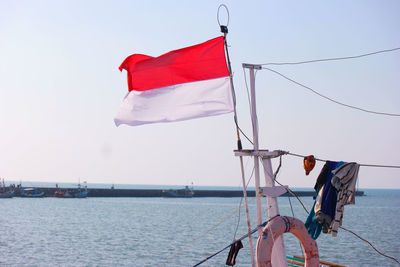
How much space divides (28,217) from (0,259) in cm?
4549

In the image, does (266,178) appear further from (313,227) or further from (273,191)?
(313,227)

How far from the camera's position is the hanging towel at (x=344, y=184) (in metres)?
9.88

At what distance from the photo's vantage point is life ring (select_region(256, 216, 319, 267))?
362 inches

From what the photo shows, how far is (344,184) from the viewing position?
9.93 meters

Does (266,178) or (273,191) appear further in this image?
(266,178)

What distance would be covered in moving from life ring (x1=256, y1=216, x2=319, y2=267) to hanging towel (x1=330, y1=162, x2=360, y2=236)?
636 millimetres

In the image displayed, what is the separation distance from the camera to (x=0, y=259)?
127ft

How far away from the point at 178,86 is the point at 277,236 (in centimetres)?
403

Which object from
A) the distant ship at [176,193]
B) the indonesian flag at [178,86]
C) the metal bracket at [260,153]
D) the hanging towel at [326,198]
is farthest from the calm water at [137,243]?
the distant ship at [176,193]

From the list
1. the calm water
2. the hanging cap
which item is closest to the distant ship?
the calm water

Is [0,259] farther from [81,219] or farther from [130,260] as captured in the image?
[81,219]

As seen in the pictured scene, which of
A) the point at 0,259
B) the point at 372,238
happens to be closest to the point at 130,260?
the point at 0,259

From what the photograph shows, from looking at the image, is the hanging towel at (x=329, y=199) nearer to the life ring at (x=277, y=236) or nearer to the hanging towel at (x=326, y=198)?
the hanging towel at (x=326, y=198)

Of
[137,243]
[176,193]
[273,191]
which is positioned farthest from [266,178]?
[176,193]
